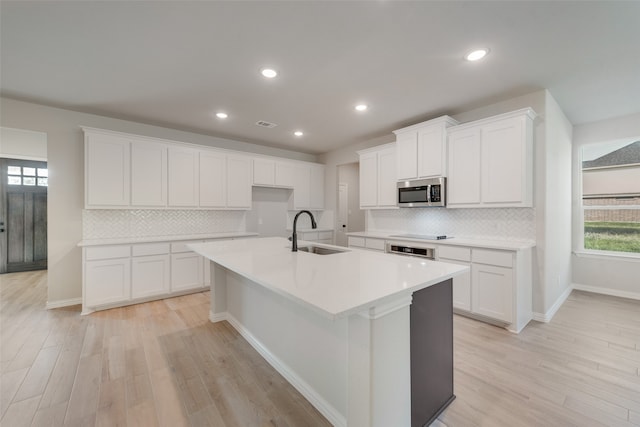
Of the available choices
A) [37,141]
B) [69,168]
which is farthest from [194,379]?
[37,141]

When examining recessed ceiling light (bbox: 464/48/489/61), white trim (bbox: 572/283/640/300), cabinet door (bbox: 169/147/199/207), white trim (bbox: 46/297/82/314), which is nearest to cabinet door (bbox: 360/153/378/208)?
recessed ceiling light (bbox: 464/48/489/61)

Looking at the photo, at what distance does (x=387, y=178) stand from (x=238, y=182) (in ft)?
8.81

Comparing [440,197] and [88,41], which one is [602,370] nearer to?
[440,197]

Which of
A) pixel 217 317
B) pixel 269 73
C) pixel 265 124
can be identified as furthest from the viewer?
pixel 265 124

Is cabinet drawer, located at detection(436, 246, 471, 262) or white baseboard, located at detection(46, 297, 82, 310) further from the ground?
cabinet drawer, located at detection(436, 246, 471, 262)

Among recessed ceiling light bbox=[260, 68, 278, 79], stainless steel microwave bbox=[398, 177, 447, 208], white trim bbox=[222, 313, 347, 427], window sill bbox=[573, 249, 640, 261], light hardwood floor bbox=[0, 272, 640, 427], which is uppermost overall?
recessed ceiling light bbox=[260, 68, 278, 79]

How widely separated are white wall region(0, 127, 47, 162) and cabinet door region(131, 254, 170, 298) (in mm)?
2185

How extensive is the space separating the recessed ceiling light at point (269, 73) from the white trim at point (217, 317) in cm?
269

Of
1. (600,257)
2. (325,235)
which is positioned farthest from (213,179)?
(600,257)

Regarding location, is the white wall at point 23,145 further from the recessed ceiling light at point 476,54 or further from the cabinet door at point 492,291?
the cabinet door at point 492,291

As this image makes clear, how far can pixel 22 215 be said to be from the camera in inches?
210

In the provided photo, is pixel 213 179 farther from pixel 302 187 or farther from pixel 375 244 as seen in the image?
pixel 375 244

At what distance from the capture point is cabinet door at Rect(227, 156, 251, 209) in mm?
4648

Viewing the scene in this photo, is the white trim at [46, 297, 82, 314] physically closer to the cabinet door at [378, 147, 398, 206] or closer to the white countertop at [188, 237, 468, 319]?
the white countertop at [188, 237, 468, 319]
